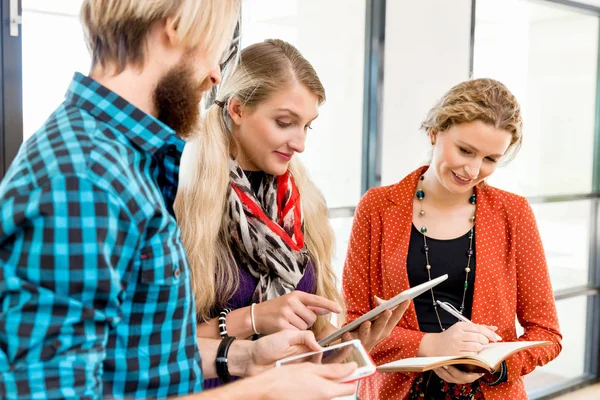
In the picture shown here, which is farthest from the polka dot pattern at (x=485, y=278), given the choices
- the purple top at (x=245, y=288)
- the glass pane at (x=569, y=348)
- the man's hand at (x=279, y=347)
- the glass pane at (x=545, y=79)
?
the glass pane at (x=569, y=348)

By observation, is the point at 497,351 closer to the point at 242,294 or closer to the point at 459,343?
the point at 459,343

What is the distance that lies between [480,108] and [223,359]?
96cm

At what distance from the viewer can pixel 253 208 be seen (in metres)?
1.51

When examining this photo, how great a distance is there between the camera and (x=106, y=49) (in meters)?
0.91

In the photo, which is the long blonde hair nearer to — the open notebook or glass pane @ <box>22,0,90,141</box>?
the open notebook

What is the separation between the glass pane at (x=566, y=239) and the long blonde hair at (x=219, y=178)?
3059mm

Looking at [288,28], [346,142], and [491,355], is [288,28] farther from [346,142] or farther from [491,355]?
[491,355]

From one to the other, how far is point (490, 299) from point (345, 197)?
1446 mm

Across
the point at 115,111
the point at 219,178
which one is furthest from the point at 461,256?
the point at 115,111

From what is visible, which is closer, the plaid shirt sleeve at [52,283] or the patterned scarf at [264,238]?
the plaid shirt sleeve at [52,283]

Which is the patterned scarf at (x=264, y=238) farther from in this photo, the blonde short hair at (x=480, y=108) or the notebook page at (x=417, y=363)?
the blonde short hair at (x=480, y=108)

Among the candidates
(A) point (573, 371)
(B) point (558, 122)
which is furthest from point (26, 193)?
(A) point (573, 371)

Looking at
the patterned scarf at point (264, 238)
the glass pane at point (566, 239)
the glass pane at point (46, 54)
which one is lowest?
the glass pane at point (566, 239)

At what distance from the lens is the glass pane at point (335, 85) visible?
2.88 meters
